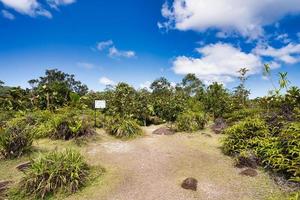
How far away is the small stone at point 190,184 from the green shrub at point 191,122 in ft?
16.8

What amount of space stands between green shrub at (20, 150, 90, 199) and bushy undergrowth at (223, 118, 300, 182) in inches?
165

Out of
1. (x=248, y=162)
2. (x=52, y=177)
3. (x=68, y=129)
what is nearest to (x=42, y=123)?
(x=68, y=129)

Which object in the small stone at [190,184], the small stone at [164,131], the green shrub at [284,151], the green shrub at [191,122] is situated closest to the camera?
the small stone at [190,184]

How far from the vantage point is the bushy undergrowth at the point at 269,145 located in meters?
5.07

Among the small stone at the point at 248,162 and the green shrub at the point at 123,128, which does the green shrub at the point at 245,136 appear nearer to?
the small stone at the point at 248,162

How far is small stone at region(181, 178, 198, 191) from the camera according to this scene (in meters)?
4.87

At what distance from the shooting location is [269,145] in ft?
19.5

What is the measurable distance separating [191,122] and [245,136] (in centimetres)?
357

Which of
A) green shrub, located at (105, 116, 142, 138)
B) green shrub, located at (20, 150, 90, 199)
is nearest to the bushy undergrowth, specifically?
green shrub, located at (105, 116, 142, 138)

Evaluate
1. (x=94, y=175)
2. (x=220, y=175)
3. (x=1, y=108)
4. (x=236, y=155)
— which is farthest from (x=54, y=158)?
(x=1, y=108)

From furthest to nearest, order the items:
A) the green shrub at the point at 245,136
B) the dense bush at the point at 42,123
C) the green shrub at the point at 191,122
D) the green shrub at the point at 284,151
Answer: the green shrub at the point at 191,122, the dense bush at the point at 42,123, the green shrub at the point at 245,136, the green shrub at the point at 284,151

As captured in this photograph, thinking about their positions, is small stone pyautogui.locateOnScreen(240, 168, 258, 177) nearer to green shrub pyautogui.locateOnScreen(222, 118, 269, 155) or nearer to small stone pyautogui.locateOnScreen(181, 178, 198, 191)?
green shrub pyautogui.locateOnScreen(222, 118, 269, 155)

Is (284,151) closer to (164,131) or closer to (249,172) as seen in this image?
(249,172)

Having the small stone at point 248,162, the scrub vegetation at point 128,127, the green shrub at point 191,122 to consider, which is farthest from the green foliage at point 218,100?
the small stone at point 248,162
